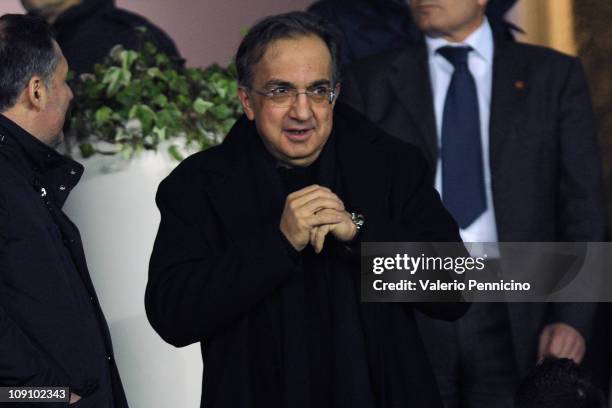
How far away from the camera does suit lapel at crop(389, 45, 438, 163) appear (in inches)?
148

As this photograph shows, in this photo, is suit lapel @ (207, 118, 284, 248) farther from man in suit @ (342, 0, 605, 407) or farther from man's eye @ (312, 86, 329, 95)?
man in suit @ (342, 0, 605, 407)

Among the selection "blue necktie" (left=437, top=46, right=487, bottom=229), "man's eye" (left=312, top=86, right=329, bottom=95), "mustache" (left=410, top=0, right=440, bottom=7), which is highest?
"mustache" (left=410, top=0, right=440, bottom=7)

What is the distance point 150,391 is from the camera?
12.7 feet

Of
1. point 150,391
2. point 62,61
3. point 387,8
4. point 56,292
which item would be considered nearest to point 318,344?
point 56,292

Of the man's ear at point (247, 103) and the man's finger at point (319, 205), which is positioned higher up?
the man's ear at point (247, 103)

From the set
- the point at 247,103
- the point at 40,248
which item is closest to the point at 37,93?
the point at 40,248

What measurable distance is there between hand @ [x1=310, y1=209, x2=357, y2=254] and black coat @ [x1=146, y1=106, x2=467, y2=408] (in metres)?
0.05

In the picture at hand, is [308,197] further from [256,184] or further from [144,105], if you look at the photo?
[144,105]

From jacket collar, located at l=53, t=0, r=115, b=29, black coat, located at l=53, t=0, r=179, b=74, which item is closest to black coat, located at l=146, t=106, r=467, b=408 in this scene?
Answer: black coat, located at l=53, t=0, r=179, b=74

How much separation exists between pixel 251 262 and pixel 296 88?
0.40 meters

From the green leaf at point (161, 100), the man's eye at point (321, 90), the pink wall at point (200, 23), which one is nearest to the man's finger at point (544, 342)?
the man's eye at point (321, 90)

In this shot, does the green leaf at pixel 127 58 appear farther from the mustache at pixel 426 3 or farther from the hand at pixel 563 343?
the hand at pixel 563 343

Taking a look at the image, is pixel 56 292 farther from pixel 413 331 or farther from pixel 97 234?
pixel 97 234

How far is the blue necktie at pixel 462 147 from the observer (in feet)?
12.1
